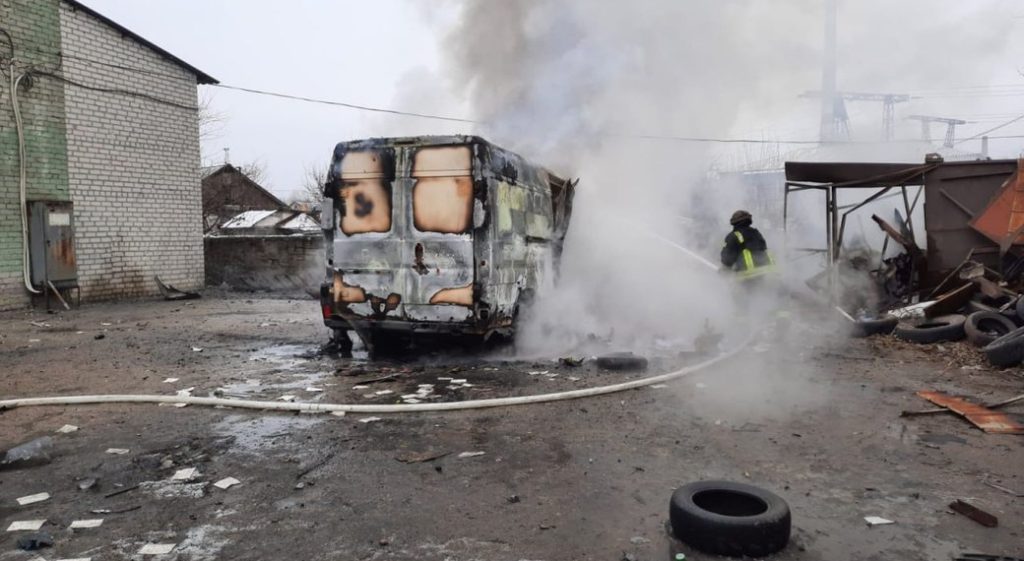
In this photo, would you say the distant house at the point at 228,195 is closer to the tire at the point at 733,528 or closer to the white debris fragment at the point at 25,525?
the white debris fragment at the point at 25,525

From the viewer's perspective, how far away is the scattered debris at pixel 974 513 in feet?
10.1

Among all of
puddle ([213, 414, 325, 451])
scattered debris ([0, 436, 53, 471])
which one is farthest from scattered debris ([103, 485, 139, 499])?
scattered debris ([0, 436, 53, 471])

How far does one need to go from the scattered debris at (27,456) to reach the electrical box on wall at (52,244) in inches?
389

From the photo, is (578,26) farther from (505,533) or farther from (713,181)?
(505,533)

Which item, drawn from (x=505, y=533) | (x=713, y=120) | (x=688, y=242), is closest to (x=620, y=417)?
(x=505, y=533)

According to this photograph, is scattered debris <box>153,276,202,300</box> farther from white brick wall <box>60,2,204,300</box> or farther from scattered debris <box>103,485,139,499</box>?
scattered debris <box>103,485,139,499</box>

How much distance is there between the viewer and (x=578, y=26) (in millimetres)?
12227

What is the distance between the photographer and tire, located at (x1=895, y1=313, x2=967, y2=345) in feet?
25.7

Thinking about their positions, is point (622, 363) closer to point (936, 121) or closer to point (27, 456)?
point (27, 456)

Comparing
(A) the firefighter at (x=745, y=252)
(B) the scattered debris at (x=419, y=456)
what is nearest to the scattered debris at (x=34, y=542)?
(B) the scattered debris at (x=419, y=456)

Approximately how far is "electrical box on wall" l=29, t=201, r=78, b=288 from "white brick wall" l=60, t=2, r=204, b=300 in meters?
0.24

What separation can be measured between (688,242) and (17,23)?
48.0 feet

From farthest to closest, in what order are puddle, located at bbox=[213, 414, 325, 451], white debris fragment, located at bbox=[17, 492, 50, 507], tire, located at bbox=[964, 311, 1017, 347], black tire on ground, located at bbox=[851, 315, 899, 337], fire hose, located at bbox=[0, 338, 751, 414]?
black tire on ground, located at bbox=[851, 315, 899, 337] → tire, located at bbox=[964, 311, 1017, 347] → fire hose, located at bbox=[0, 338, 751, 414] → puddle, located at bbox=[213, 414, 325, 451] → white debris fragment, located at bbox=[17, 492, 50, 507]

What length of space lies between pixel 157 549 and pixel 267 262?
15055 mm
